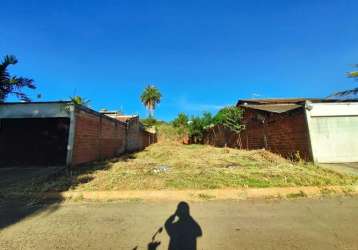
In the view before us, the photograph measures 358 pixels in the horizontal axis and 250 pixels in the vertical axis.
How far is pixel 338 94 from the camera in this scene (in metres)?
14.9

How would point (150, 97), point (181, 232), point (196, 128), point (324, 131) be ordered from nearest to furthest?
point (181, 232) → point (324, 131) → point (196, 128) → point (150, 97)

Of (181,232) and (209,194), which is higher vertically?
(209,194)

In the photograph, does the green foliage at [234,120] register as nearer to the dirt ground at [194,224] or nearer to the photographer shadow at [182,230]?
the dirt ground at [194,224]

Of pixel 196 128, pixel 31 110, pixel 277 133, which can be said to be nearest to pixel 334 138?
pixel 277 133

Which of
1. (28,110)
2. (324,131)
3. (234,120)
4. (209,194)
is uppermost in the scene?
(234,120)

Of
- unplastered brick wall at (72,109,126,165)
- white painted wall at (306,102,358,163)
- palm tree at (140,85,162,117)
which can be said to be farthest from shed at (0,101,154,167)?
palm tree at (140,85,162,117)

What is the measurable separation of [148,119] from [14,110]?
1598 inches

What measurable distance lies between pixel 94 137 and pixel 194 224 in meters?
9.65

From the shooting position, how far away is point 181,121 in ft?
137

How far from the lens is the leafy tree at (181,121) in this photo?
136ft

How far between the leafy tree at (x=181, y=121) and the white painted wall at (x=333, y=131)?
1198 inches

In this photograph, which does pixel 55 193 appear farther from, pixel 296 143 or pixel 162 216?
pixel 296 143

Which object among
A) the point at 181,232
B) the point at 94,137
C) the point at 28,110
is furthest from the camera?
the point at 94,137

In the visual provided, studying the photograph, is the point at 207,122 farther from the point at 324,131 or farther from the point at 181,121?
the point at 324,131
